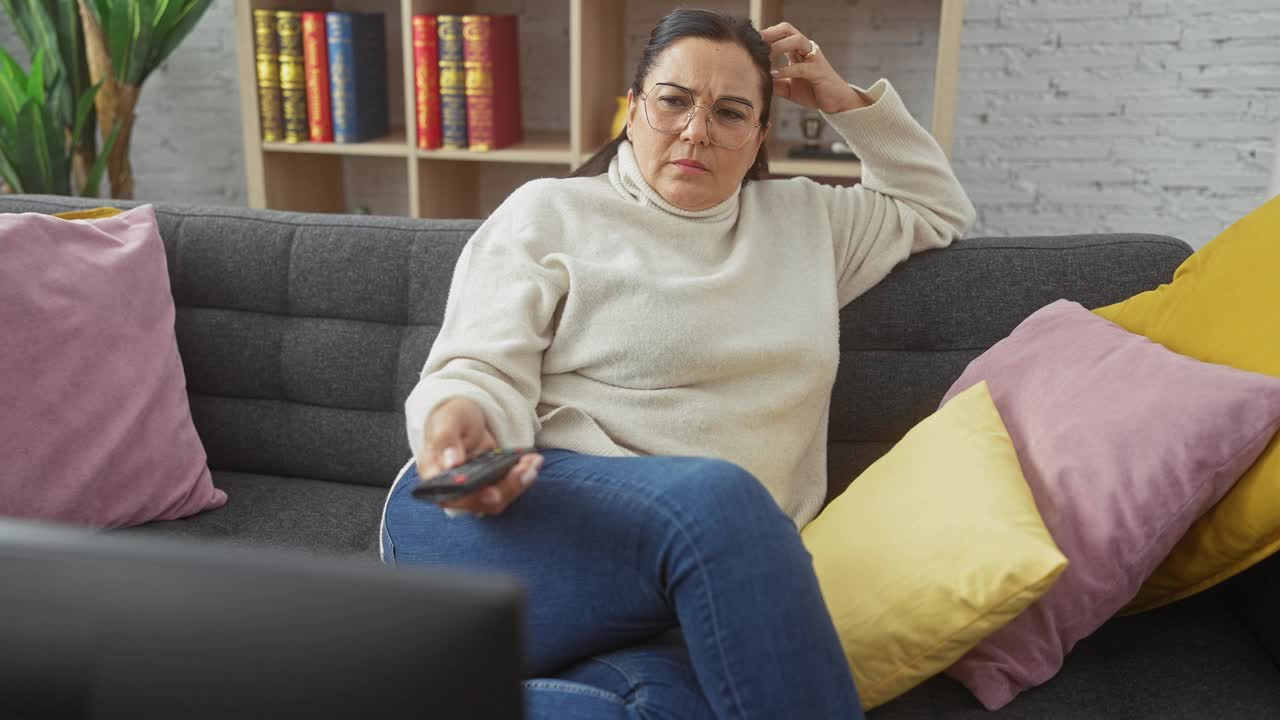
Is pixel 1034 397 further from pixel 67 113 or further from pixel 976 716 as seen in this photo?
pixel 67 113

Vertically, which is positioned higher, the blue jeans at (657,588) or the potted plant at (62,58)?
the potted plant at (62,58)

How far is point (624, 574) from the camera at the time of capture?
1080mm

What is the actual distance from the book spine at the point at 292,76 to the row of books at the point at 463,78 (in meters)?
0.32

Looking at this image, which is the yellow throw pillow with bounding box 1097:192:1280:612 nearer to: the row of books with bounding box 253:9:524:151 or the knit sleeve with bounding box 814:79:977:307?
the knit sleeve with bounding box 814:79:977:307

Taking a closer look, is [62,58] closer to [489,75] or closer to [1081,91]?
[489,75]

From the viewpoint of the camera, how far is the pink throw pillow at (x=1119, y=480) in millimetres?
1139

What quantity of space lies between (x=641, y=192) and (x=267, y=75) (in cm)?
174

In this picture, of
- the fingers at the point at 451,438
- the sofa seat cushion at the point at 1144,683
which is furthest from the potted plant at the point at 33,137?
the sofa seat cushion at the point at 1144,683

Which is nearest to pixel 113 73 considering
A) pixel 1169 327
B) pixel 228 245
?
pixel 228 245

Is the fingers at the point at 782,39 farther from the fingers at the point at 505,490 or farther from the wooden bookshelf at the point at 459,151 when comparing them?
the wooden bookshelf at the point at 459,151

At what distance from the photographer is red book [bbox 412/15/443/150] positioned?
2721 millimetres

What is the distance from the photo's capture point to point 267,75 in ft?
9.35

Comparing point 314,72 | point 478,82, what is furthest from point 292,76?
point 478,82

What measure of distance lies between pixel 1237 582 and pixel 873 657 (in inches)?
20.6
